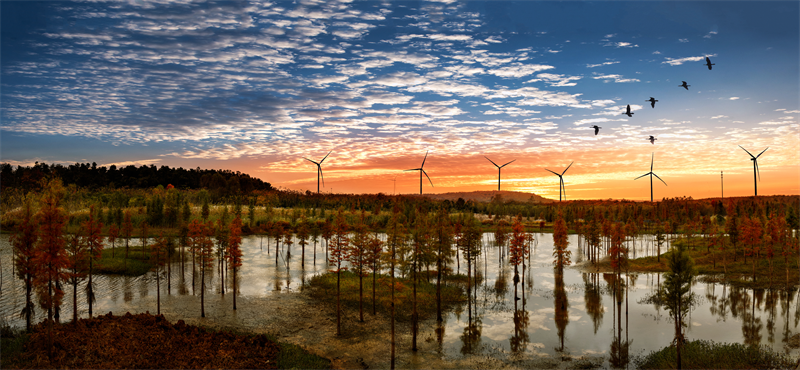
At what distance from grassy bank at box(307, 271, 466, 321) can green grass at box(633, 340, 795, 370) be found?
24.8m

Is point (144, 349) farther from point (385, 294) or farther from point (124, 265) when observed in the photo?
point (124, 265)

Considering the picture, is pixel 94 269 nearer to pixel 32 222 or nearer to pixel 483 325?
pixel 32 222

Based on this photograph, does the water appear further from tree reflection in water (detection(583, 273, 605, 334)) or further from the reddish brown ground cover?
the reddish brown ground cover

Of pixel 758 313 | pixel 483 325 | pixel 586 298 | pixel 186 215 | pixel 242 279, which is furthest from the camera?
pixel 186 215

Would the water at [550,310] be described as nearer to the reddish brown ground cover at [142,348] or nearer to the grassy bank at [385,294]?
the grassy bank at [385,294]

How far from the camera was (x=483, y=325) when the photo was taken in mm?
47375

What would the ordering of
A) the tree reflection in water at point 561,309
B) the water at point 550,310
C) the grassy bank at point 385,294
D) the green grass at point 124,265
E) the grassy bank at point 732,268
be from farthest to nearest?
A: the green grass at point 124,265 → the grassy bank at point 732,268 → the grassy bank at point 385,294 → the tree reflection in water at point 561,309 → the water at point 550,310

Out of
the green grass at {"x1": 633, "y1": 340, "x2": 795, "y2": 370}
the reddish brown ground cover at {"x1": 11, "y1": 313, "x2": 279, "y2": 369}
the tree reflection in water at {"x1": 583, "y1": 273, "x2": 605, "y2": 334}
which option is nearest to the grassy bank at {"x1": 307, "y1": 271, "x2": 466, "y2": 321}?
the tree reflection in water at {"x1": 583, "y1": 273, "x2": 605, "y2": 334}

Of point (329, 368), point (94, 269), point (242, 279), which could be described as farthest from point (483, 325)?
point (94, 269)

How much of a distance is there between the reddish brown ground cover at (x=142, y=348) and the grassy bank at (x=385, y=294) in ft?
58.5

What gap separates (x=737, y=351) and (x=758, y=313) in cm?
2263

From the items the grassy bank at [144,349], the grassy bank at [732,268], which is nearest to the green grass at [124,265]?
the grassy bank at [144,349]

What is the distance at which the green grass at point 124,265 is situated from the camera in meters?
72.1

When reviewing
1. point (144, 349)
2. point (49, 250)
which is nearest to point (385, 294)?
→ point (144, 349)
